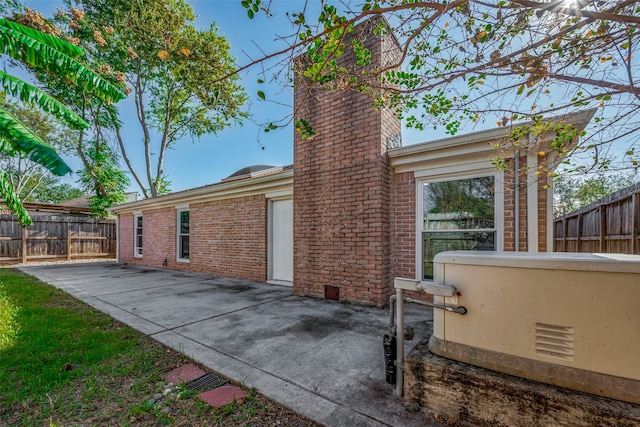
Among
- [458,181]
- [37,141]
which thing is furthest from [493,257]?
[37,141]

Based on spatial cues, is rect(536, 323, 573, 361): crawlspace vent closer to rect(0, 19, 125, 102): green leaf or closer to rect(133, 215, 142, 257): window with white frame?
rect(0, 19, 125, 102): green leaf

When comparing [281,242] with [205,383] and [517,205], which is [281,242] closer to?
[205,383]

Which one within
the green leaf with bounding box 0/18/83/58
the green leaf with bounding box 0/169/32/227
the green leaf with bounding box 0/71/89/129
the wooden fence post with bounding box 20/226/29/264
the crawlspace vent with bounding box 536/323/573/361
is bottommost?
the wooden fence post with bounding box 20/226/29/264

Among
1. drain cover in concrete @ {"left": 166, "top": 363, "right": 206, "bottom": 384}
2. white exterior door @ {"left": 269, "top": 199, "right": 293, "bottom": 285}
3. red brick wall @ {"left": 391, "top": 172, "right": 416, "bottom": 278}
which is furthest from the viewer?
white exterior door @ {"left": 269, "top": 199, "right": 293, "bottom": 285}

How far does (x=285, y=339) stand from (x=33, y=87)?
6630mm

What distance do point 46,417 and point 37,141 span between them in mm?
4645

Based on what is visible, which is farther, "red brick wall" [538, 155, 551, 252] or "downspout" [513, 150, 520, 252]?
"downspout" [513, 150, 520, 252]

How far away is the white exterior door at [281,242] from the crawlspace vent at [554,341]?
5.50m

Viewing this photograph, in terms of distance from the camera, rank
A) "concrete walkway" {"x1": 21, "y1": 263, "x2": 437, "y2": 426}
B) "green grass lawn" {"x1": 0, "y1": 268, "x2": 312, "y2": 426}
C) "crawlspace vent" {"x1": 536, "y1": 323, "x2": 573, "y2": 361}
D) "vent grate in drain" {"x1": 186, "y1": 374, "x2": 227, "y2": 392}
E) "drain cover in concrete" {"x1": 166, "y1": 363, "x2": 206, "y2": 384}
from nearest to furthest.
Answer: "crawlspace vent" {"x1": 536, "y1": 323, "x2": 573, "y2": 361}
"green grass lawn" {"x1": 0, "y1": 268, "x2": 312, "y2": 426}
"concrete walkway" {"x1": 21, "y1": 263, "x2": 437, "y2": 426}
"vent grate in drain" {"x1": 186, "y1": 374, "x2": 227, "y2": 392}
"drain cover in concrete" {"x1": 166, "y1": 363, "x2": 206, "y2": 384}

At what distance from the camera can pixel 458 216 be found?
4570 millimetres

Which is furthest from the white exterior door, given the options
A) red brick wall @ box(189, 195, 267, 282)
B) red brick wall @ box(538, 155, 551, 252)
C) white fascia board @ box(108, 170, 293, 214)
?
red brick wall @ box(538, 155, 551, 252)

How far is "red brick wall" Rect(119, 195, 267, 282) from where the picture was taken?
7340mm

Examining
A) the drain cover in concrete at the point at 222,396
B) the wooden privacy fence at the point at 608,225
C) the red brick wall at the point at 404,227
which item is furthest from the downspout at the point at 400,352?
the wooden privacy fence at the point at 608,225

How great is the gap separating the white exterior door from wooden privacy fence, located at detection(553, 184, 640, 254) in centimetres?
623
